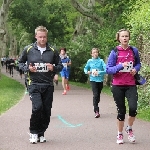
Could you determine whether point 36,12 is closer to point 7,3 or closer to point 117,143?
point 7,3

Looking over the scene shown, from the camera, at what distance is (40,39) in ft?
28.1

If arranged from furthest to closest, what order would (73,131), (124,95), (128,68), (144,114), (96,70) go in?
(144,114), (96,70), (73,131), (124,95), (128,68)

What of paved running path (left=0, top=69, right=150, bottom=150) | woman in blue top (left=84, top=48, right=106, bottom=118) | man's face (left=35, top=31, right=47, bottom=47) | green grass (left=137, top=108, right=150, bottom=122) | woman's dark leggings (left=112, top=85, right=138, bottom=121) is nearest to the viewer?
paved running path (left=0, top=69, right=150, bottom=150)

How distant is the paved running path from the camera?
828cm

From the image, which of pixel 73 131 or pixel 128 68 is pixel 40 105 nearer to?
pixel 128 68

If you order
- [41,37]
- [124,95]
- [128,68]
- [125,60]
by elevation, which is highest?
[41,37]

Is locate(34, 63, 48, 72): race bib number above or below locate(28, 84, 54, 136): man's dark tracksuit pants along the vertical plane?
above

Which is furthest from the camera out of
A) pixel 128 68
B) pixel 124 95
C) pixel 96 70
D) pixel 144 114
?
pixel 144 114

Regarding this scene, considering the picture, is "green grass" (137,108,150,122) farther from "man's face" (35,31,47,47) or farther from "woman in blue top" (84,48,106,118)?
"man's face" (35,31,47,47)

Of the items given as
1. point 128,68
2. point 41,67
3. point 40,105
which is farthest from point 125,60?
point 40,105

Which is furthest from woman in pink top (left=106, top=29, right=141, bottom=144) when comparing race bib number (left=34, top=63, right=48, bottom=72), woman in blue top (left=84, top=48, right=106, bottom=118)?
woman in blue top (left=84, top=48, right=106, bottom=118)

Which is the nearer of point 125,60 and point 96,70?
point 125,60

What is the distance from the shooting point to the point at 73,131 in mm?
10031

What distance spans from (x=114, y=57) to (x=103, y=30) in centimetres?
1849
